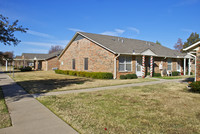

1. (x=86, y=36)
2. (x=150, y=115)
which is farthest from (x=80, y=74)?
(x=150, y=115)

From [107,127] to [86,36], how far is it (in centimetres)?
1760

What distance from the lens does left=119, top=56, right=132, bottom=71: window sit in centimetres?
1728

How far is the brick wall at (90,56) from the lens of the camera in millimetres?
17422

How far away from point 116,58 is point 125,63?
164cm

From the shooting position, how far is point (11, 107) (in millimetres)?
6016

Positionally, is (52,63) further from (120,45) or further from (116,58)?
(116,58)

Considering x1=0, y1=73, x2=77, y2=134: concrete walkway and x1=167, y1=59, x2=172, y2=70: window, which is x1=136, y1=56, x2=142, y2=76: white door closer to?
x1=167, y1=59, x2=172, y2=70: window

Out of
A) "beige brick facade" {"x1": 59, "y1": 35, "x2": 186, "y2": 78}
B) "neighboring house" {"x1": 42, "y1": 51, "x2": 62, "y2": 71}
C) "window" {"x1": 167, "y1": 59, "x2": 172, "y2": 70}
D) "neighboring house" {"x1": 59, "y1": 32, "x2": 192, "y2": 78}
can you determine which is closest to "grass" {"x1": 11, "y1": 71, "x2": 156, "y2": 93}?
"neighboring house" {"x1": 59, "y1": 32, "x2": 192, "y2": 78}

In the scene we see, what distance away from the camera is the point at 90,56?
20250 millimetres

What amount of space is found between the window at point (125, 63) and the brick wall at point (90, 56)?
119cm

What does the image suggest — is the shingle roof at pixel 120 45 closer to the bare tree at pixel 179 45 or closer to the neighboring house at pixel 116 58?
the neighboring house at pixel 116 58

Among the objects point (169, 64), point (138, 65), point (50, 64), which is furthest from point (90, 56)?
point (50, 64)

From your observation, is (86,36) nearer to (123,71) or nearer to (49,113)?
(123,71)

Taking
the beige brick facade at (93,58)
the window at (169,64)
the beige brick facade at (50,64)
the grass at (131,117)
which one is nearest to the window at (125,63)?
the beige brick facade at (93,58)
